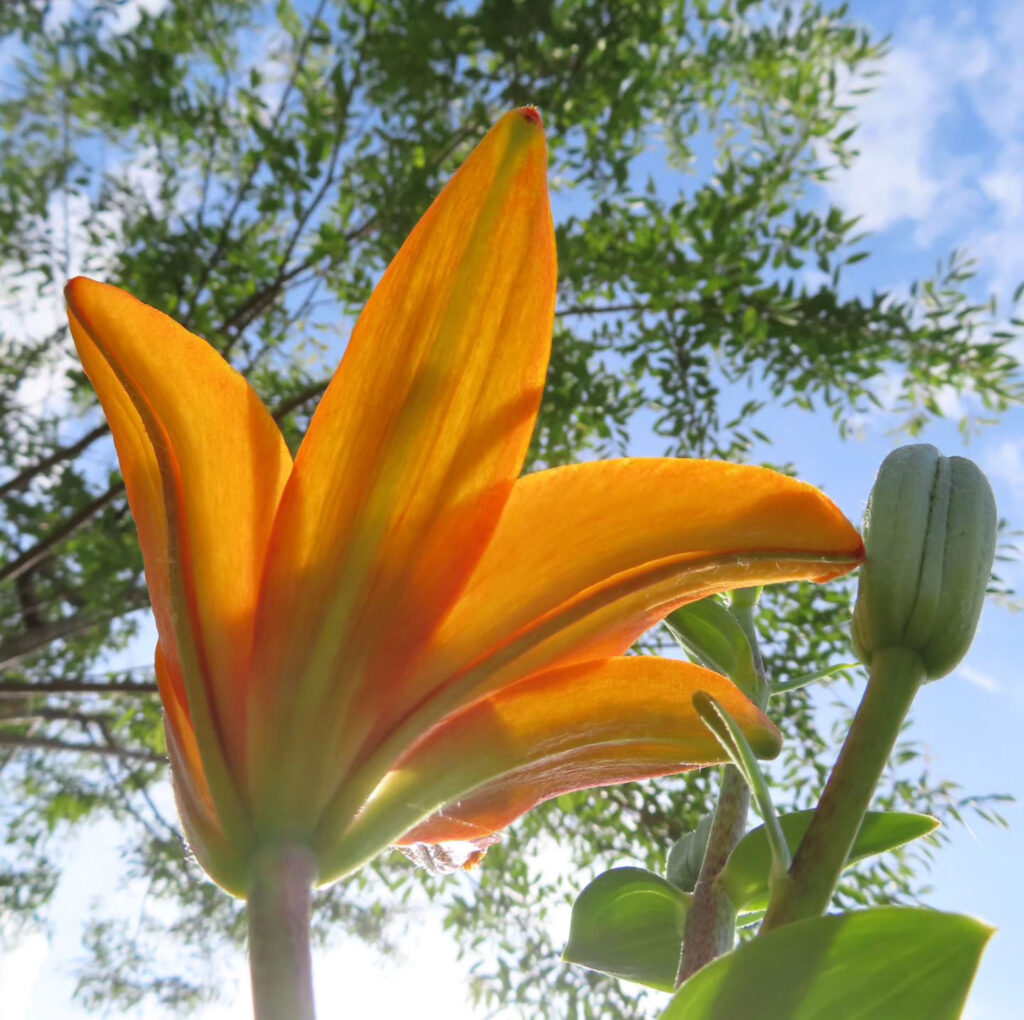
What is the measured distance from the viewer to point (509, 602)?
8.8 inches

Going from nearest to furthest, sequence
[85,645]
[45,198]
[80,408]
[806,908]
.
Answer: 1. [806,908]
2. [45,198]
3. [85,645]
4. [80,408]

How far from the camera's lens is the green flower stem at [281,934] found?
167mm

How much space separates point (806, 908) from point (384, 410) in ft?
0.45

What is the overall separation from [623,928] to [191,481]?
180mm

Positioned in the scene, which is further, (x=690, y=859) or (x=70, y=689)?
(x=70, y=689)

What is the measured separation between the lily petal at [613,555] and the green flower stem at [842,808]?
0.11 ft

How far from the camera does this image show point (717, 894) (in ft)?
0.77

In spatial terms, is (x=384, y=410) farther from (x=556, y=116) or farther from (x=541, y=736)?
(x=556, y=116)

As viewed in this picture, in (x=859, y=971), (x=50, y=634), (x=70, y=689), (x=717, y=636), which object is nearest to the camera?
(x=859, y=971)

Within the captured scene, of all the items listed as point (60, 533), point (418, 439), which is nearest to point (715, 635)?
point (418, 439)

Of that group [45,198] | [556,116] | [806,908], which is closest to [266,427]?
[806,908]

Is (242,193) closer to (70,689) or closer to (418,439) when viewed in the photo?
(70,689)

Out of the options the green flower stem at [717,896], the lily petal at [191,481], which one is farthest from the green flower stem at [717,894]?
the lily petal at [191,481]

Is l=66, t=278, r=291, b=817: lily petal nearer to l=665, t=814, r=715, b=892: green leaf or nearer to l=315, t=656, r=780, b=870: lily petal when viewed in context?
l=315, t=656, r=780, b=870: lily petal
